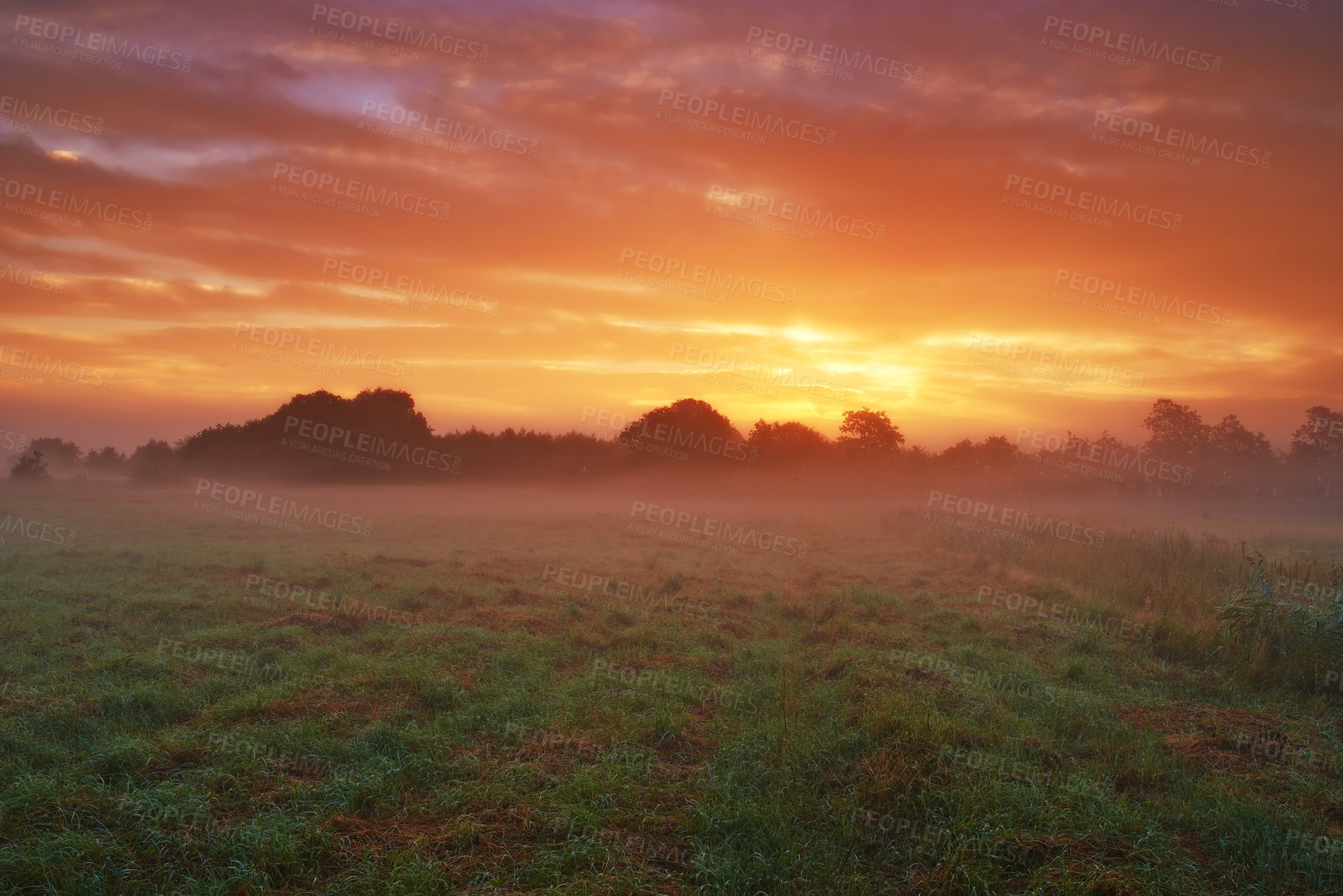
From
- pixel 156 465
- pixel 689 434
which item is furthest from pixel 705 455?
pixel 156 465

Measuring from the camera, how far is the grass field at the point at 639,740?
5129mm

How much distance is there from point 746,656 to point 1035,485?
67.3m

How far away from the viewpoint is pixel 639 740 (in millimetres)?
7492

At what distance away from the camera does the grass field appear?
16.8 ft

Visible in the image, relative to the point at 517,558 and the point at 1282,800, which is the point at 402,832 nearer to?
the point at 1282,800

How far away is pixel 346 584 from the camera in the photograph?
50.3ft

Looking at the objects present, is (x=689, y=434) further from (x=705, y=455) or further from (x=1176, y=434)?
(x=1176, y=434)

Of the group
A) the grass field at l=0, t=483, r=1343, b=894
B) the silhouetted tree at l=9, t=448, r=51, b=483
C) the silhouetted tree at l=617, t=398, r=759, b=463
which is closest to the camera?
the grass field at l=0, t=483, r=1343, b=894

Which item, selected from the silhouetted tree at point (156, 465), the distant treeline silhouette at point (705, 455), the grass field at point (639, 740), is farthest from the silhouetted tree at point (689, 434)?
the grass field at point (639, 740)

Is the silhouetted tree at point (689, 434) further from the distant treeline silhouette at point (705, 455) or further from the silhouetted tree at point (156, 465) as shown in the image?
the silhouetted tree at point (156, 465)

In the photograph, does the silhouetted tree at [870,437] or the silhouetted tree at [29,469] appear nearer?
the silhouetted tree at [29,469]

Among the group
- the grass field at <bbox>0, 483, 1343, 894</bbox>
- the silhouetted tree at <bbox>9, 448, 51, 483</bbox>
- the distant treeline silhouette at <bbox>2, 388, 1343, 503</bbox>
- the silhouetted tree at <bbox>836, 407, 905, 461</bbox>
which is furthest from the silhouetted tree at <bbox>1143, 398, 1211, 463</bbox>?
the silhouetted tree at <bbox>9, 448, 51, 483</bbox>

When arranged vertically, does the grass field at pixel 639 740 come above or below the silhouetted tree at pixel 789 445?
below

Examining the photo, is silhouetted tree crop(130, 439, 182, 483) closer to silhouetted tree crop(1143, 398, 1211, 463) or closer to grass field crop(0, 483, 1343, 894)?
grass field crop(0, 483, 1343, 894)
